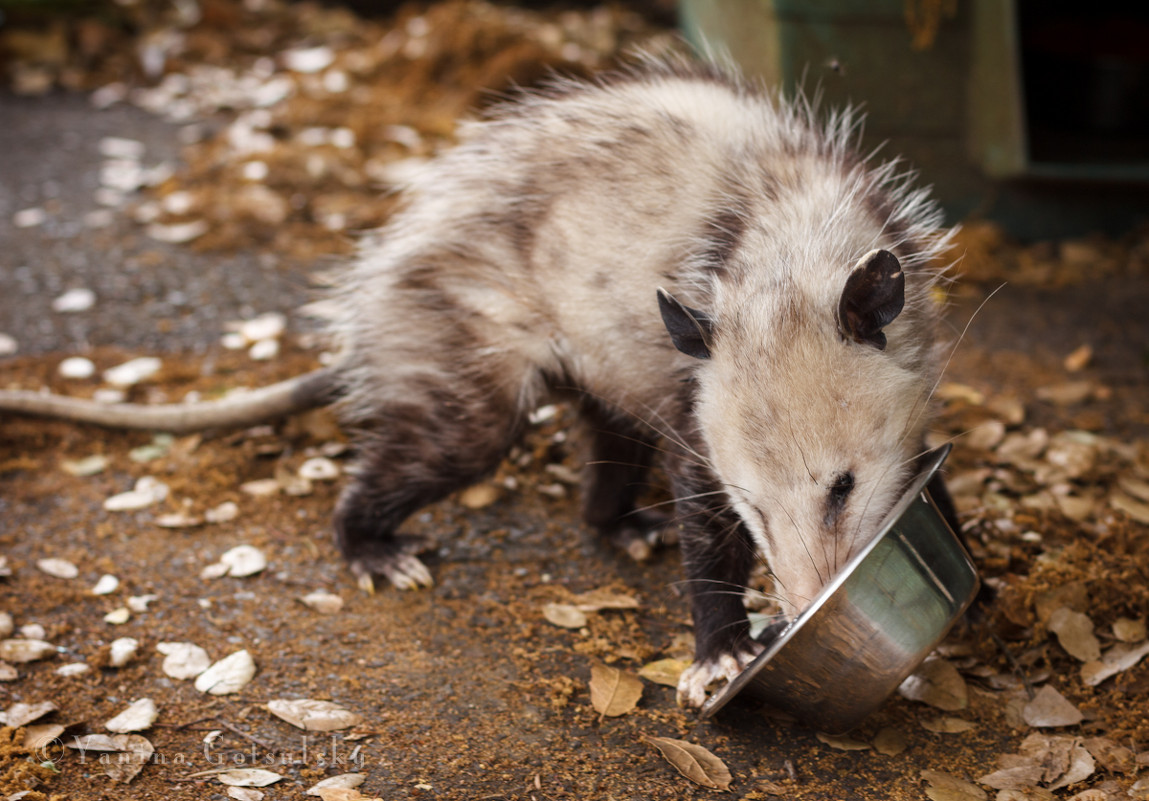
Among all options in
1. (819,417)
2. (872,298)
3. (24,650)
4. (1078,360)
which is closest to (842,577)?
(819,417)

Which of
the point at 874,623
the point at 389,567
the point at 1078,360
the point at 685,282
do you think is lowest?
the point at 1078,360

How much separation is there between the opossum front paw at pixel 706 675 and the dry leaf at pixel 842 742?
21 cm

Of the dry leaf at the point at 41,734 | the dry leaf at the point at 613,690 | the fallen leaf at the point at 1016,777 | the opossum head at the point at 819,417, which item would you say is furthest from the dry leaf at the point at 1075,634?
the dry leaf at the point at 41,734

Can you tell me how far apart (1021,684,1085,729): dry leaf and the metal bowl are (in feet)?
1.18

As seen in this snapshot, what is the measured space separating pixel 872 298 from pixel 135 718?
1.70 metres

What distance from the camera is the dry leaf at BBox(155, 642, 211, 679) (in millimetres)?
2314

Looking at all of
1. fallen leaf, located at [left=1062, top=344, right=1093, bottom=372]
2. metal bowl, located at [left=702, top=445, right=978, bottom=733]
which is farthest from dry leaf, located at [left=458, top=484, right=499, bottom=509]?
fallen leaf, located at [left=1062, top=344, right=1093, bottom=372]

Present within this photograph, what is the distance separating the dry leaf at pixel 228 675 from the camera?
2.27 metres

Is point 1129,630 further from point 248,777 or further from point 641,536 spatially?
point 248,777

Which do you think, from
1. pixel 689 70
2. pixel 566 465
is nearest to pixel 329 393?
pixel 566 465

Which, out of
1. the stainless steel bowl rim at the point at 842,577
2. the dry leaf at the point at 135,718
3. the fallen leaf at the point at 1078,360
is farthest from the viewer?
the fallen leaf at the point at 1078,360

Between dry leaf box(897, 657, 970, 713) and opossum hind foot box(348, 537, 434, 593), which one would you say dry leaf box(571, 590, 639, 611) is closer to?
opossum hind foot box(348, 537, 434, 593)

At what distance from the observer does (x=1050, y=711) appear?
2113 millimetres

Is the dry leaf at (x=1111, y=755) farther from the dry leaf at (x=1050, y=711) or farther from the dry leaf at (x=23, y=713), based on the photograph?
the dry leaf at (x=23, y=713)
